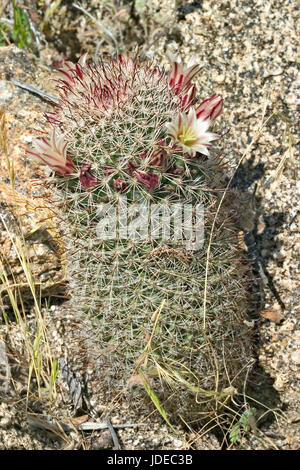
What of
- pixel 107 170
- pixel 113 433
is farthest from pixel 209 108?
pixel 113 433

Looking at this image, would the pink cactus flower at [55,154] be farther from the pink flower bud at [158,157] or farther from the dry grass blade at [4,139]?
the dry grass blade at [4,139]

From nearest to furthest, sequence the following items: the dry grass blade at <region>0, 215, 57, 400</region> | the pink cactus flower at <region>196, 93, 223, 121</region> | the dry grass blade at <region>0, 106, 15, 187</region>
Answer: the pink cactus flower at <region>196, 93, 223, 121</region>
the dry grass blade at <region>0, 215, 57, 400</region>
the dry grass blade at <region>0, 106, 15, 187</region>

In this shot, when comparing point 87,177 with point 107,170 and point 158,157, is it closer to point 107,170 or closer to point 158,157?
point 107,170

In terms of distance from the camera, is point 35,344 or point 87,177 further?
point 35,344

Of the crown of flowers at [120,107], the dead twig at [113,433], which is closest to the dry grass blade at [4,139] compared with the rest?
the crown of flowers at [120,107]

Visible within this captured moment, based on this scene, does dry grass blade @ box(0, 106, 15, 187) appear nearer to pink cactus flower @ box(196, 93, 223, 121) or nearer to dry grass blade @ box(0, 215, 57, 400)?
dry grass blade @ box(0, 215, 57, 400)

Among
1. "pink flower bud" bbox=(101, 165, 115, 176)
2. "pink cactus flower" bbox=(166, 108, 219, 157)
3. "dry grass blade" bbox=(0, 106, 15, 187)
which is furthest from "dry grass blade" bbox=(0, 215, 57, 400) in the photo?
"pink cactus flower" bbox=(166, 108, 219, 157)
